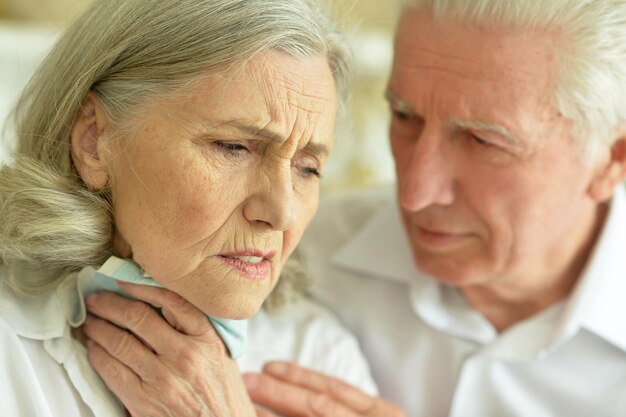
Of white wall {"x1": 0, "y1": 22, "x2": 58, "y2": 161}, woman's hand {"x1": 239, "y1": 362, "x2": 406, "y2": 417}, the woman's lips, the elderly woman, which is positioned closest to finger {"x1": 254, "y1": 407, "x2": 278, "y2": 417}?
woman's hand {"x1": 239, "y1": 362, "x2": 406, "y2": 417}

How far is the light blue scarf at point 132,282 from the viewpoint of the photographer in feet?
4.47

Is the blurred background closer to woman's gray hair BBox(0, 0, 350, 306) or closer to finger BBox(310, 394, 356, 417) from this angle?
woman's gray hair BBox(0, 0, 350, 306)

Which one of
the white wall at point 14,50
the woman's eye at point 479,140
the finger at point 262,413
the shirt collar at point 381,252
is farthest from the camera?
the shirt collar at point 381,252

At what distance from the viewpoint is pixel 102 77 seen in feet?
4.33

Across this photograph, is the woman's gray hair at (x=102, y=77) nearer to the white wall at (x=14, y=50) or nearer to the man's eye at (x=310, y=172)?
the man's eye at (x=310, y=172)

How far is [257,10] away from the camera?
50.4 inches

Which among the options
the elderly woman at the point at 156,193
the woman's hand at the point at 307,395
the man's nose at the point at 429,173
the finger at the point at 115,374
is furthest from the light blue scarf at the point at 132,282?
the man's nose at the point at 429,173

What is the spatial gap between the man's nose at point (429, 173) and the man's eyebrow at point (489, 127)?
0.22 feet

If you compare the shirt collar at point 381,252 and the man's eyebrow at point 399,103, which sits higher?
the man's eyebrow at point 399,103

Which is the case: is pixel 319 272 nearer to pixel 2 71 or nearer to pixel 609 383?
pixel 609 383

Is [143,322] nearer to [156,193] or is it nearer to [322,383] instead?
[156,193]

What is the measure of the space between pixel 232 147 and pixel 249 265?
20 cm

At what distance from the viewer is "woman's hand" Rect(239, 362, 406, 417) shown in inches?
67.8

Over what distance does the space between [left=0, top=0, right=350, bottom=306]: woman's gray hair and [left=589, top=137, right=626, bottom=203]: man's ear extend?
80cm
